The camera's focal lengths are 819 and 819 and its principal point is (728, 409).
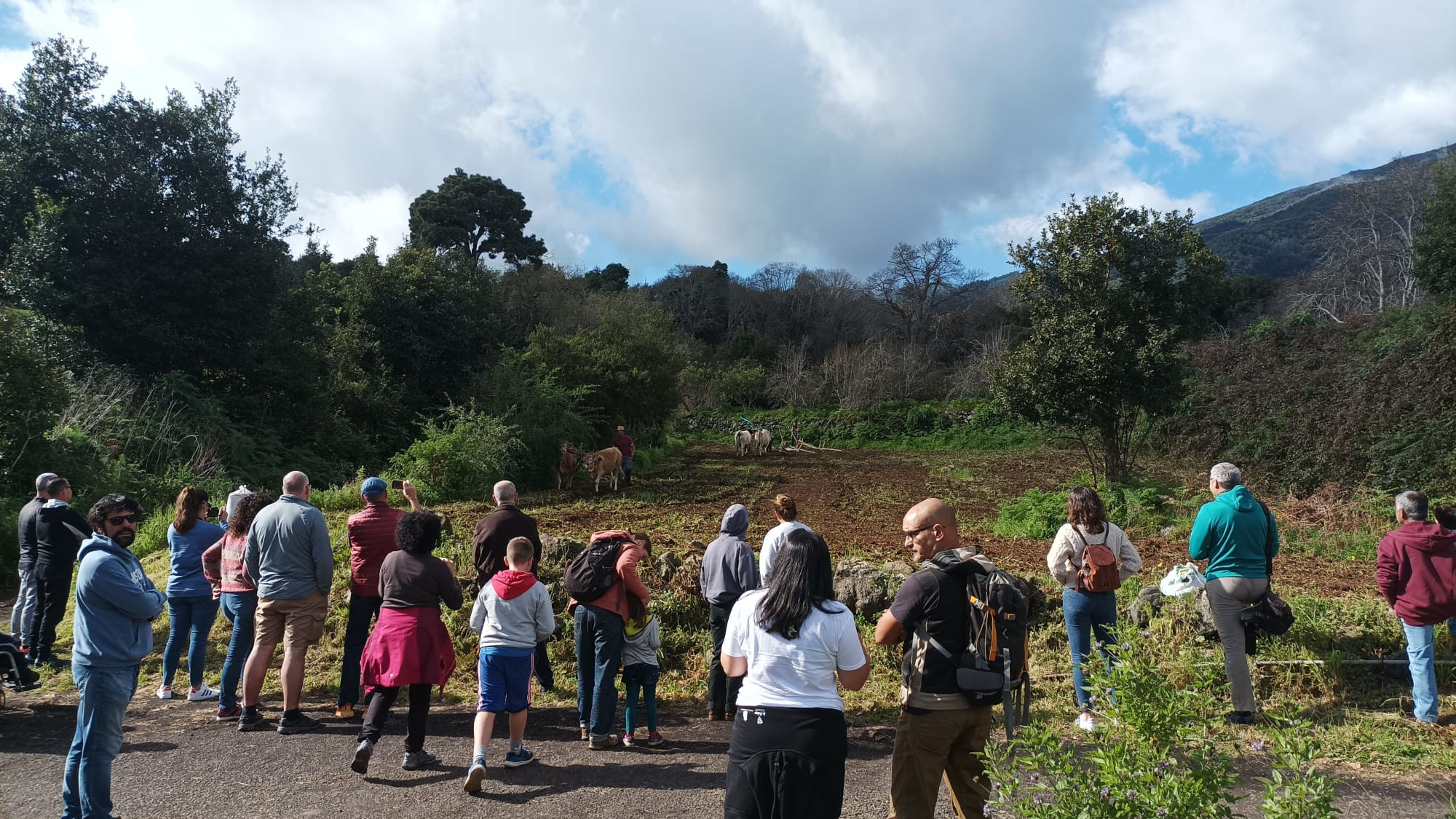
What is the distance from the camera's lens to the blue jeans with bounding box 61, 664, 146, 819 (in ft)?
13.0

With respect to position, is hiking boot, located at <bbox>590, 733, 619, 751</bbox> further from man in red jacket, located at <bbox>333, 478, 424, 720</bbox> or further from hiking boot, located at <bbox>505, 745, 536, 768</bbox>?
man in red jacket, located at <bbox>333, 478, 424, 720</bbox>

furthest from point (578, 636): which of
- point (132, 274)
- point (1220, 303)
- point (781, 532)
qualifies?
point (1220, 303)

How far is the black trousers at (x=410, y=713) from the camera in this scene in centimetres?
469

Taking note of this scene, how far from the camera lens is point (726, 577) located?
5.50 meters

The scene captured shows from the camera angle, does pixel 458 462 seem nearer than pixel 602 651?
No

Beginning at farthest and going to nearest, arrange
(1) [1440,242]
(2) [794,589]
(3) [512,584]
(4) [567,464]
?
1. (1) [1440,242]
2. (4) [567,464]
3. (3) [512,584]
4. (2) [794,589]

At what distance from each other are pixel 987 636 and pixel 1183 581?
9.48 ft

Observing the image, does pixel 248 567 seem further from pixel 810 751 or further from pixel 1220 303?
pixel 1220 303

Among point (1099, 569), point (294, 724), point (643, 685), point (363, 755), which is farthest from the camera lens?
point (294, 724)


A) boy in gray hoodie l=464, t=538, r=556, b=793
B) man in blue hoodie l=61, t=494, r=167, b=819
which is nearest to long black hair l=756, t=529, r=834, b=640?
boy in gray hoodie l=464, t=538, r=556, b=793

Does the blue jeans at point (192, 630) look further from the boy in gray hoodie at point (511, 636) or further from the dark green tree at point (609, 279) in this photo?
the dark green tree at point (609, 279)

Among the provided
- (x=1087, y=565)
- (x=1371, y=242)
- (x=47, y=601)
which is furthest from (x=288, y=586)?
(x=1371, y=242)

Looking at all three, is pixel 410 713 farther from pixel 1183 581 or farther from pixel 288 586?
pixel 1183 581

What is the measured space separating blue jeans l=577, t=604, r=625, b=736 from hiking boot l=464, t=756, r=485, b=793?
2.73ft
